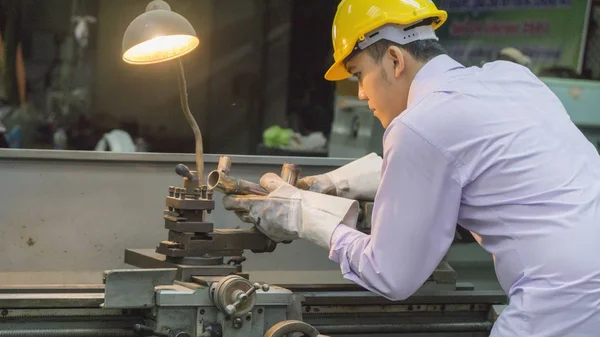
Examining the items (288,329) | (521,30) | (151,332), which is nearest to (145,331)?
(151,332)

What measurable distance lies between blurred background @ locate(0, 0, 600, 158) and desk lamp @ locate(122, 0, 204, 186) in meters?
0.75

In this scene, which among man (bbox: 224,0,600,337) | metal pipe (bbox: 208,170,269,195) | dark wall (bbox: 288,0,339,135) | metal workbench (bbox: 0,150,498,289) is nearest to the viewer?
man (bbox: 224,0,600,337)

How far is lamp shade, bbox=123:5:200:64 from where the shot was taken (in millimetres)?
2039

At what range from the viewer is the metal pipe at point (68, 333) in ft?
6.24

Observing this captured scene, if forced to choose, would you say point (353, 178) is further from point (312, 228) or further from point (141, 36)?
point (141, 36)

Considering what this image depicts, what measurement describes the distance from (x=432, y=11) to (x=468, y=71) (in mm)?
173

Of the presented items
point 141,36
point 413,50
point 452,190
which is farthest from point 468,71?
→ point 141,36

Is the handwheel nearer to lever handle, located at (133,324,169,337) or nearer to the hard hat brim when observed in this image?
lever handle, located at (133,324,169,337)

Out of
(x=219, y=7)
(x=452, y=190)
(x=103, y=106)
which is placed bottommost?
(x=452, y=190)

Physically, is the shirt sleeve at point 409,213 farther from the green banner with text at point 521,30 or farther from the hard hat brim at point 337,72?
the green banner with text at point 521,30

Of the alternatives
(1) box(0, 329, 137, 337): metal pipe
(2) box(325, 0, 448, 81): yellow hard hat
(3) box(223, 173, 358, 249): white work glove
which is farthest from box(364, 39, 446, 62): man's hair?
(1) box(0, 329, 137, 337): metal pipe

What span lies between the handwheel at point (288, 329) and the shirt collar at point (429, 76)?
517 millimetres

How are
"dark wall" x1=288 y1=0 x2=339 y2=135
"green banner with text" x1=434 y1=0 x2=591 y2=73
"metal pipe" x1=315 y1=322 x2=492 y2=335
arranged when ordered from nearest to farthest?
"metal pipe" x1=315 y1=322 x2=492 y2=335 < "dark wall" x1=288 y1=0 x2=339 y2=135 < "green banner with text" x1=434 y1=0 x2=591 y2=73

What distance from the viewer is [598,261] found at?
163 centimetres
